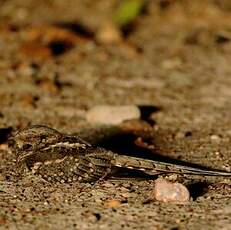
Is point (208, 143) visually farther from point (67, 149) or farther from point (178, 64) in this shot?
point (178, 64)

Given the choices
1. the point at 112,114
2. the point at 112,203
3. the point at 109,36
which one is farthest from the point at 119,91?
the point at 112,203

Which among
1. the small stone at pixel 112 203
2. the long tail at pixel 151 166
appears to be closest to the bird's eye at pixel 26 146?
the long tail at pixel 151 166

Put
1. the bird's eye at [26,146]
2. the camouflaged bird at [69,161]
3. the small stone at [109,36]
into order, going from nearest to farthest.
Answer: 1. the camouflaged bird at [69,161]
2. the bird's eye at [26,146]
3. the small stone at [109,36]

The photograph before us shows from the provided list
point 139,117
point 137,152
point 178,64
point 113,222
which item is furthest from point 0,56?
point 113,222

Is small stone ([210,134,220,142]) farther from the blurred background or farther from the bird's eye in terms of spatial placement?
the bird's eye

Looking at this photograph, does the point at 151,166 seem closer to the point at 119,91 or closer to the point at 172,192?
the point at 172,192

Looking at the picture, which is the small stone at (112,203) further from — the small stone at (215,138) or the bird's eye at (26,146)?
the small stone at (215,138)
